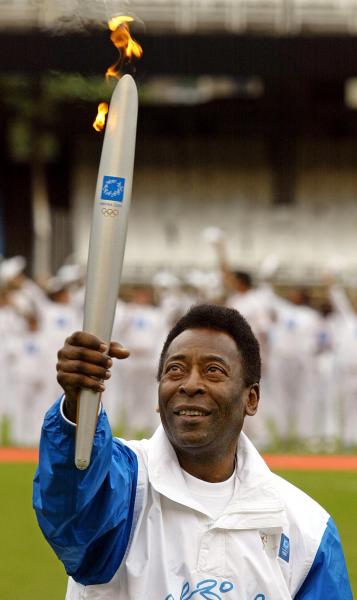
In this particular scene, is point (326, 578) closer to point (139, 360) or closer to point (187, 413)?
point (187, 413)

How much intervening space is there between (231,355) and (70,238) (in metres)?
17.9

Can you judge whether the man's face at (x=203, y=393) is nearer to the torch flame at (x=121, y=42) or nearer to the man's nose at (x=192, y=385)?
the man's nose at (x=192, y=385)

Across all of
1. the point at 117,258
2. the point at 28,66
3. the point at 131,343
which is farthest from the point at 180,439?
the point at 28,66

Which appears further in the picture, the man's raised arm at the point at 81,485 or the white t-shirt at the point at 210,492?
the white t-shirt at the point at 210,492

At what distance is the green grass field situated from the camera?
18.7 ft

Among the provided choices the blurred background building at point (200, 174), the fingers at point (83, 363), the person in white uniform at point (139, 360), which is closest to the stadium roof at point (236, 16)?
the blurred background building at point (200, 174)

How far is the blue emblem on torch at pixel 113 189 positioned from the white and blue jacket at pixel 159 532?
1.35 feet

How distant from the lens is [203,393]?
2490mm

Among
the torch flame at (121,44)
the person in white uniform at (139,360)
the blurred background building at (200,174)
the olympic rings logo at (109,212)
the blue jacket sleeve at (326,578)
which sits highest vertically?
the blurred background building at (200,174)

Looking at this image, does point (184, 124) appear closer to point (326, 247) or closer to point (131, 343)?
point (326, 247)

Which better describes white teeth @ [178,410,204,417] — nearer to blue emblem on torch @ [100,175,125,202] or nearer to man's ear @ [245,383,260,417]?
man's ear @ [245,383,260,417]

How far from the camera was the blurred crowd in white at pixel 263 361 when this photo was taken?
11.7 meters

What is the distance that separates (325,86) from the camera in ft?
65.9

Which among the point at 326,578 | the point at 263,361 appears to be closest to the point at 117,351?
the point at 326,578
